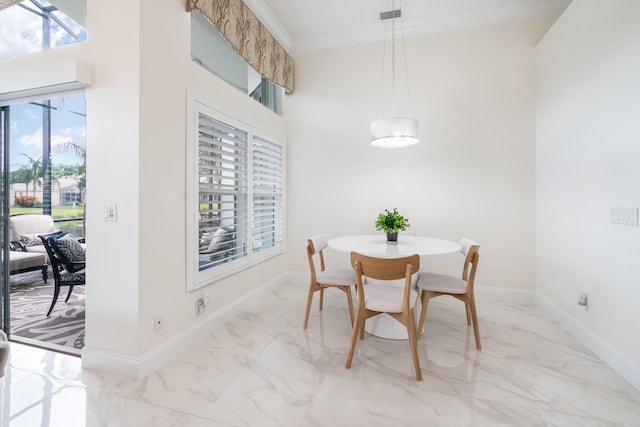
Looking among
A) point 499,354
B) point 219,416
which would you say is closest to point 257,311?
point 219,416

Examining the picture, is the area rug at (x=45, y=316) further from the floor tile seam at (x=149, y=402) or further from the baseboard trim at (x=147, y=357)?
the floor tile seam at (x=149, y=402)

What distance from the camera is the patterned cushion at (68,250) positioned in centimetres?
272

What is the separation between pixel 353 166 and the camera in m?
3.78

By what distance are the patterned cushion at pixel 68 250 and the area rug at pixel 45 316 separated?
493 mm

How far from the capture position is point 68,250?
277 centimetres

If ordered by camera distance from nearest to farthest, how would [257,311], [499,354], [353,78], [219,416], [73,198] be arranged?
1. [219,416]
2. [499,354]
3. [73,198]
4. [257,311]
5. [353,78]

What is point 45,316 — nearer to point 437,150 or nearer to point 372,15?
point 437,150

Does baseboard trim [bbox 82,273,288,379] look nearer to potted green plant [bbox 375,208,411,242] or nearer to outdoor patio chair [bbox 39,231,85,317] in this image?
outdoor patio chair [bbox 39,231,85,317]

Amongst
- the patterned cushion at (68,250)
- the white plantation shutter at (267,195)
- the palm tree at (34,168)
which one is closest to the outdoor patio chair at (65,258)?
the patterned cushion at (68,250)

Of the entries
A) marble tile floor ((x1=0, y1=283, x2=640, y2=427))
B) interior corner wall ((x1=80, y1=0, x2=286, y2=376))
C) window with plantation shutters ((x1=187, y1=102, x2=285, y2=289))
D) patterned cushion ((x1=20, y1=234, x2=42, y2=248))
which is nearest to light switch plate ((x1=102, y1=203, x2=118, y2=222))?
interior corner wall ((x1=80, y1=0, x2=286, y2=376))

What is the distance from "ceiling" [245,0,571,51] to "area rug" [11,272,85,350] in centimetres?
355

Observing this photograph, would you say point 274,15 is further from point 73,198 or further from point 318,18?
point 73,198

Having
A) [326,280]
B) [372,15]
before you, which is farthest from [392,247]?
[372,15]

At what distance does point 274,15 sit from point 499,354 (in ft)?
13.3
